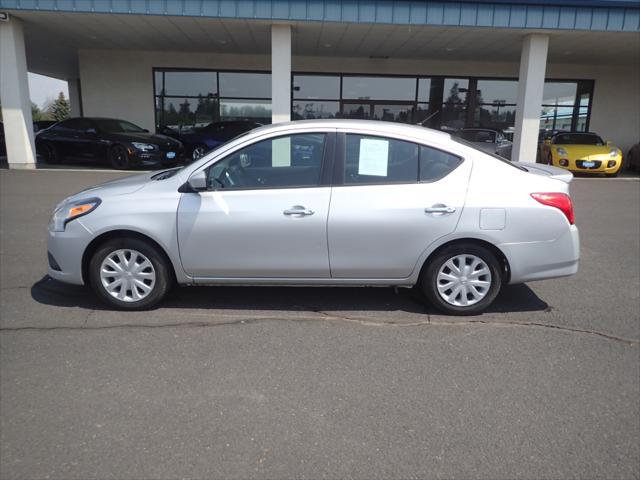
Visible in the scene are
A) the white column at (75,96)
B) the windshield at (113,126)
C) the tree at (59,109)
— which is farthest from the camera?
the tree at (59,109)

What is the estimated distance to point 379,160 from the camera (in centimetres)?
447

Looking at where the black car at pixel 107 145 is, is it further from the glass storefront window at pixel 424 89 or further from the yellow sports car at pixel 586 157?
the yellow sports car at pixel 586 157

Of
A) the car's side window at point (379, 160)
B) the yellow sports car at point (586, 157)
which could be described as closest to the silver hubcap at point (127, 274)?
the car's side window at point (379, 160)

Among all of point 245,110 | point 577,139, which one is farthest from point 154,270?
point 245,110

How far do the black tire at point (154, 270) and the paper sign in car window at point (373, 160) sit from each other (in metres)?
1.88

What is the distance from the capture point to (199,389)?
330 cm

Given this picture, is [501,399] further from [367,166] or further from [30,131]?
[30,131]

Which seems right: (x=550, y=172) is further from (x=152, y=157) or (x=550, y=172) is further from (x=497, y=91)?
(x=497, y=91)

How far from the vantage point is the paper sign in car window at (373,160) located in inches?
176

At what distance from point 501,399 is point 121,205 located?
10.8 ft

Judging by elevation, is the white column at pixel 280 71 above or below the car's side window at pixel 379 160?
above

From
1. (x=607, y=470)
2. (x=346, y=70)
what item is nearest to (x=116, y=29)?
(x=346, y=70)

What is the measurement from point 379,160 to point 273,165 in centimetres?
91

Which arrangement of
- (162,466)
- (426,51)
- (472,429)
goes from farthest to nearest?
(426,51)
(472,429)
(162,466)
